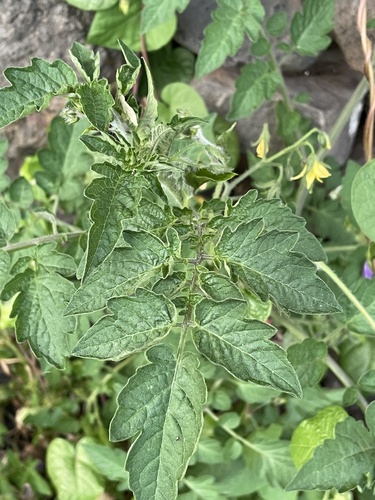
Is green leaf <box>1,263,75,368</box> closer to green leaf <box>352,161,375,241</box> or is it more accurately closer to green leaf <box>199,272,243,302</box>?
green leaf <box>199,272,243,302</box>

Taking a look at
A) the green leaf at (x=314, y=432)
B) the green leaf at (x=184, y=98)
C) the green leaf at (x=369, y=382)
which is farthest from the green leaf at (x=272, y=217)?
the green leaf at (x=184, y=98)

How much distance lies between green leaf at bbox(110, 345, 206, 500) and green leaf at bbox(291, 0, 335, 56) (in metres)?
0.72

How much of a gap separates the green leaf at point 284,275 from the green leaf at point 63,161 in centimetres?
49

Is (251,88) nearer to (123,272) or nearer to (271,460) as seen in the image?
(123,272)

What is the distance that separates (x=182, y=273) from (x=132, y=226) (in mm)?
92

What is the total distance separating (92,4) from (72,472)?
1.10m

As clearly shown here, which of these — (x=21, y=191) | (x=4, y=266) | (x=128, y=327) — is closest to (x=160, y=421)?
(x=128, y=327)

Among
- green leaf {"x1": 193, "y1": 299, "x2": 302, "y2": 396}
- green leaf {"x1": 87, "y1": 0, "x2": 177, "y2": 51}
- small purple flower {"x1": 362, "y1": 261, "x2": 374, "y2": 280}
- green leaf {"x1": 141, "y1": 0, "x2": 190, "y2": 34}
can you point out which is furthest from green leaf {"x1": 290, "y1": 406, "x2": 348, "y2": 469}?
green leaf {"x1": 87, "y1": 0, "x2": 177, "y2": 51}

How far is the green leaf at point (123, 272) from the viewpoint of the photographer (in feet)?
2.18

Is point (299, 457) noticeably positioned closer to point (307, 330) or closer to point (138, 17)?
point (307, 330)

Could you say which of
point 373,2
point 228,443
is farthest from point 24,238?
point 373,2

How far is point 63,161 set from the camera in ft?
3.55

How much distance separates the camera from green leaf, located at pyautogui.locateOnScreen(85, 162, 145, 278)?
60cm

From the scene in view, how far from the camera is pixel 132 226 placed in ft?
2.39
